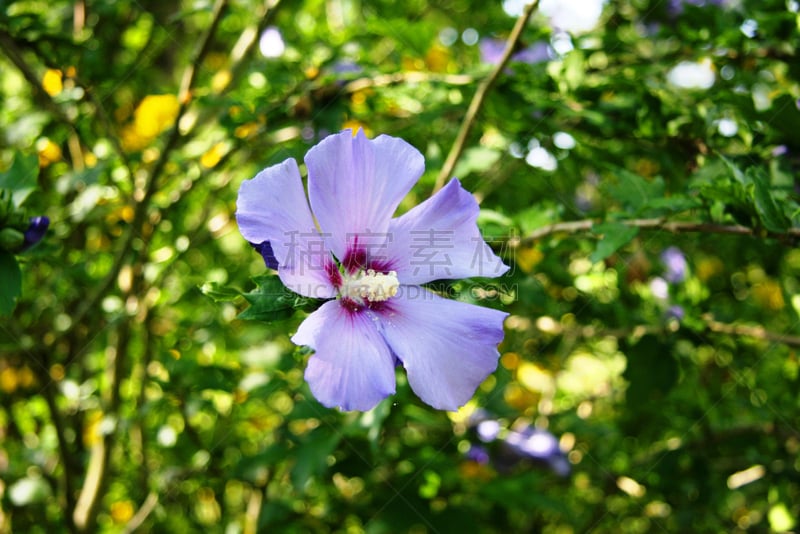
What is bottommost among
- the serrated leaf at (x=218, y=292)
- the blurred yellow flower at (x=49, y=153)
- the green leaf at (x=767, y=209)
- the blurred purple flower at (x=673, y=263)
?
the blurred purple flower at (x=673, y=263)

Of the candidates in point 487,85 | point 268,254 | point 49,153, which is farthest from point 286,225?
point 49,153

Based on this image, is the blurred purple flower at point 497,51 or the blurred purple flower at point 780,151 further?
the blurred purple flower at point 497,51

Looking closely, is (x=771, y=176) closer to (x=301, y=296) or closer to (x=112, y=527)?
(x=301, y=296)

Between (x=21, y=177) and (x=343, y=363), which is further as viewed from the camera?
(x=21, y=177)

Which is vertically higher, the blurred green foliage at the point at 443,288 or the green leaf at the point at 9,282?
the green leaf at the point at 9,282

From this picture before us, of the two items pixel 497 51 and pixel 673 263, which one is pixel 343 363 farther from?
pixel 497 51

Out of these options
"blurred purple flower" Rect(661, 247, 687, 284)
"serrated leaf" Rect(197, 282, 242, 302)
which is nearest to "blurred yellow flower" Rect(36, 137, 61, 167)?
"serrated leaf" Rect(197, 282, 242, 302)

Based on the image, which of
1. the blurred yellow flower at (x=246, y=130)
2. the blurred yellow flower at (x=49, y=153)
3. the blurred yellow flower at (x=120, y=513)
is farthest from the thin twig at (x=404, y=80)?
the blurred yellow flower at (x=120, y=513)

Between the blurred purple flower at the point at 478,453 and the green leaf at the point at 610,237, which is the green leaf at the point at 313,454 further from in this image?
the green leaf at the point at 610,237
